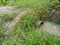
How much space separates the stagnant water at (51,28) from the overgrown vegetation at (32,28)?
204 mm

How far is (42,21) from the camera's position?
5.70m

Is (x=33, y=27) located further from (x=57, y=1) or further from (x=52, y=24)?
(x=57, y=1)

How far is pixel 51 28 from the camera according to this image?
17.5 feet

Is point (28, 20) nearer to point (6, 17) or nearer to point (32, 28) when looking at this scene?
point (32, 28)

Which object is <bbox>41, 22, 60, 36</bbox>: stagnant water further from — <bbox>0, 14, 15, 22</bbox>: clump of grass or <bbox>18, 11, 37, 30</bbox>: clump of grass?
<bbox>0, 14, 15, 22</bbox>: clump of grass

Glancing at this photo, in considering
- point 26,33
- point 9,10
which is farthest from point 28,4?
point 26,33

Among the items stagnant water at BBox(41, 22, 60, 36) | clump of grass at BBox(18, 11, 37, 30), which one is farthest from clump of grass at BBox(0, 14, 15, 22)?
stagnant water at BBox(41, 22, 60, 36)

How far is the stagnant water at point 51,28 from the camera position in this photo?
16.9 ft

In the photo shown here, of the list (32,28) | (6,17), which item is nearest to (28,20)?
(32,28)

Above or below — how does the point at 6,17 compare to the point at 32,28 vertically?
above

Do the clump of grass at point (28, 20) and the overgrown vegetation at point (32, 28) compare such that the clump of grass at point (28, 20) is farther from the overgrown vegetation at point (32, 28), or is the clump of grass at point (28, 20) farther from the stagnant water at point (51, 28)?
the stagnant water at point (51, 28)

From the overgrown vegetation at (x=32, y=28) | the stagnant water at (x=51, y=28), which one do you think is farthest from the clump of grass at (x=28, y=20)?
the stagnant water at (x=51, y=28)

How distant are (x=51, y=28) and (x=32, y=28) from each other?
0.51m

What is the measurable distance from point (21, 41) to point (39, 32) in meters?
0.53
